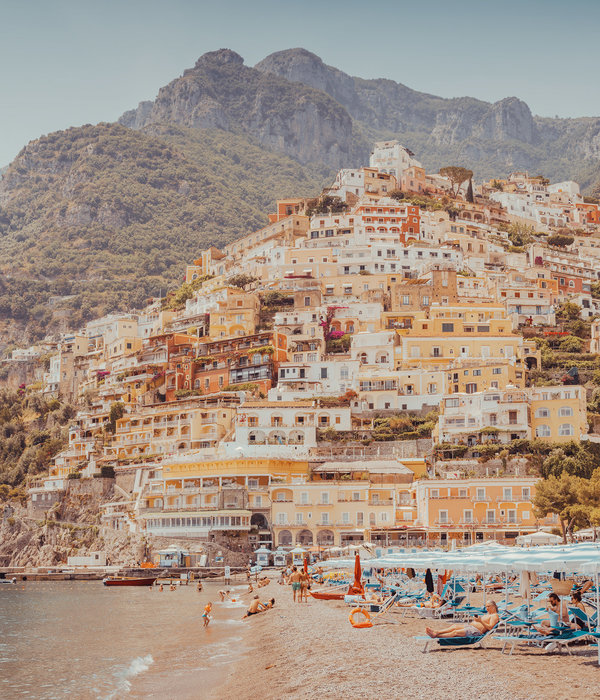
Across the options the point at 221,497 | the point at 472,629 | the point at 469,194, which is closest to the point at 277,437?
the point at 221,497

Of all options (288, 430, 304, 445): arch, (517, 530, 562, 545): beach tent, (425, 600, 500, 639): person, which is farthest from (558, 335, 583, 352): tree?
(425, 600, 500, 639): person

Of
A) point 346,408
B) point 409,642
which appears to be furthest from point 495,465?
point 409,642

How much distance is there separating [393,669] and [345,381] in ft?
186

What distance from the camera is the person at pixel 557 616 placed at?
1956cm

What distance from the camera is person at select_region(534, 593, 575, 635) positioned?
1956 cm

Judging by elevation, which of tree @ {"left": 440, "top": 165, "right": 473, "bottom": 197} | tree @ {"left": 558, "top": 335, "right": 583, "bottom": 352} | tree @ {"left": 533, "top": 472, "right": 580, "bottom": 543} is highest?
tree @ {"left": 440, "top": 165, "right": 473, "bottom": 197}

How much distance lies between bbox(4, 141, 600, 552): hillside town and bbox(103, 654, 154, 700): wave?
3084 centimetres

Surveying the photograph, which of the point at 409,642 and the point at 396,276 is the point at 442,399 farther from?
the point at 409,642

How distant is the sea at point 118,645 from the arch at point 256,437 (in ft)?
65.3

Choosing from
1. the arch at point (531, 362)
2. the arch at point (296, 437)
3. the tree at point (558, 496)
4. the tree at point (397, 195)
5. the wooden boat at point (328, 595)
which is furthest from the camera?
the tree at point (397, 195)

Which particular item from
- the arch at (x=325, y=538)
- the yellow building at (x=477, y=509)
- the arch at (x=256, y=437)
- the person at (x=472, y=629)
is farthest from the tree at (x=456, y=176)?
the person at (x=472, y=629)

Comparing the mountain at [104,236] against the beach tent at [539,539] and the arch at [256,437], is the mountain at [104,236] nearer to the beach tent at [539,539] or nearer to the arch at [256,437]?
the arch at [256,437]

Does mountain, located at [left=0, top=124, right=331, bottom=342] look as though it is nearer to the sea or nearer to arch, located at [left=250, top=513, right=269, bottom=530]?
arch, located at [left=250, top=513, right=269, bottom=530]

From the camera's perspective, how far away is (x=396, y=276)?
→ 9131cm
